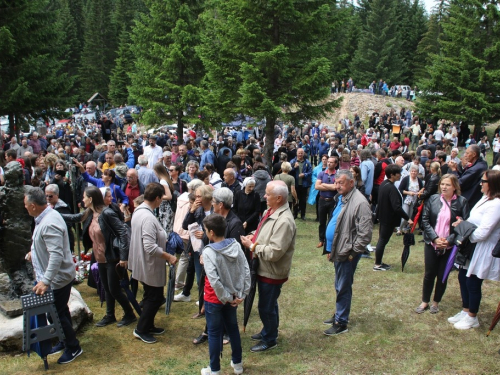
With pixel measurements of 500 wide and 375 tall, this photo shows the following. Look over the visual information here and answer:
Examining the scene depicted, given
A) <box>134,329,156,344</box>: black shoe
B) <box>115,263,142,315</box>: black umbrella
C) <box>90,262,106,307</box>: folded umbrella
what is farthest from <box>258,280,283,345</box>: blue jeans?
<box>90,262,106,307</box>: folded umbrella

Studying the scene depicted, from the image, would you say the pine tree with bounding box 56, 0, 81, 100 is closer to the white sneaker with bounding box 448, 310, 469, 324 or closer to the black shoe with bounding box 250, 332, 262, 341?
the black shoe with bounding box 250, 332, 262, 341

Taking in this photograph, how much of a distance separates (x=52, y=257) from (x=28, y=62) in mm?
17379

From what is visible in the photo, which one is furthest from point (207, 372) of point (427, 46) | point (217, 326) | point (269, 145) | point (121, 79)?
point (427, 46)

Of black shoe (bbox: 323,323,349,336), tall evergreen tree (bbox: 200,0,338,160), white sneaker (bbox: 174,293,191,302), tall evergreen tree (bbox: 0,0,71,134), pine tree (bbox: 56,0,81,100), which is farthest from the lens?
pine tree (bbox: 56,0,81,100)

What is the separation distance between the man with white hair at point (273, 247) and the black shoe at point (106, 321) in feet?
6.72

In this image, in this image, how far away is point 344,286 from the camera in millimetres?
5418

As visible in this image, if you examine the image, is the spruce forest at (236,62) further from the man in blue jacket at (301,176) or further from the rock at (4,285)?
the rock at (4,285)

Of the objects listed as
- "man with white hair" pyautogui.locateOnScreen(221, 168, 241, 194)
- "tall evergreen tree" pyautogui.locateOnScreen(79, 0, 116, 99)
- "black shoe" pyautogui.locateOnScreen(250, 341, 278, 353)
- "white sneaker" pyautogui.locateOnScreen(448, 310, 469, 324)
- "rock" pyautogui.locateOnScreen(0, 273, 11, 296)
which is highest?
"tall evergreen tree" pyautogui.locateOnScreen(79, 0, 116, 99)

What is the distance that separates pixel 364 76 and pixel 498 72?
23679mm

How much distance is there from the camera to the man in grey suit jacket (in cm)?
461

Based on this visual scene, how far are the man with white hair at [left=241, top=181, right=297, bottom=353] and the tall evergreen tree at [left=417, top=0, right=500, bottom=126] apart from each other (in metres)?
23.8

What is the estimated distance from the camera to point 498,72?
24203 millimetres

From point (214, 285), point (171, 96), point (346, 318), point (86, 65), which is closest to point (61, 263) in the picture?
point (214, 285)

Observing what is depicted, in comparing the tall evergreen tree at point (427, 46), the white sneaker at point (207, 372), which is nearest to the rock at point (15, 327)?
the white sneaker at point (207, 372)
